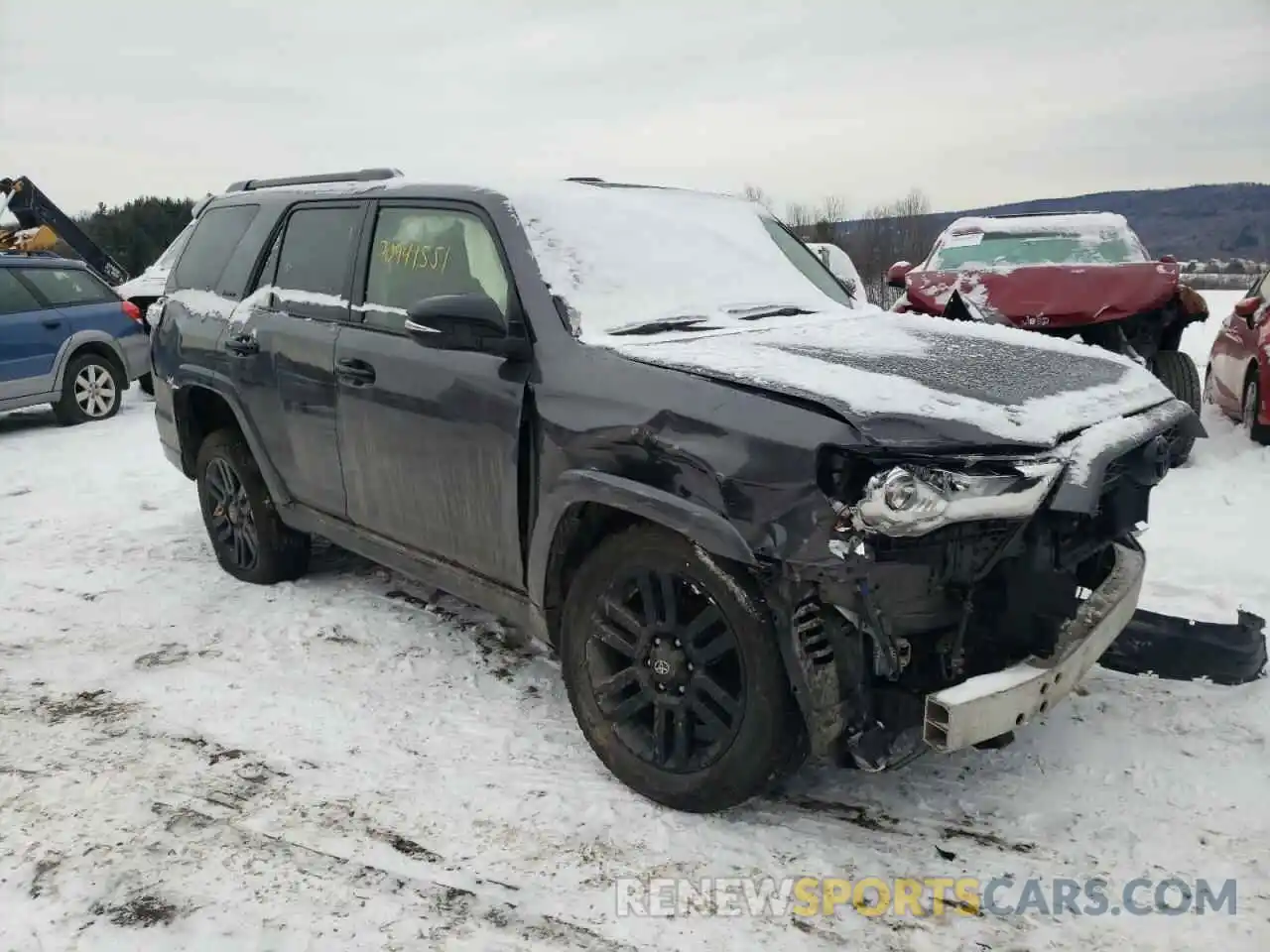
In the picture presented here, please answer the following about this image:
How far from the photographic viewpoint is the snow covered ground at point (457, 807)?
2.35 m

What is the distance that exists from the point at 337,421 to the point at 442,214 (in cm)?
97

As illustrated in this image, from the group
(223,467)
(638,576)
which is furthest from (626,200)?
(223,467)

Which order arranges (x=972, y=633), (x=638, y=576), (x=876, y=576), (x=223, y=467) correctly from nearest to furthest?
(x=876, y=576)
(x=972, y=633)
(x=638, y=576)
(x=223, y=467)

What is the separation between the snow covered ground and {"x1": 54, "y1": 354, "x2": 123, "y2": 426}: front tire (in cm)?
628

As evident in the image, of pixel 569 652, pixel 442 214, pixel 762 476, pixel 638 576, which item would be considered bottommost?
pixel 569 652

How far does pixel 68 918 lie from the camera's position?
239 centimetres

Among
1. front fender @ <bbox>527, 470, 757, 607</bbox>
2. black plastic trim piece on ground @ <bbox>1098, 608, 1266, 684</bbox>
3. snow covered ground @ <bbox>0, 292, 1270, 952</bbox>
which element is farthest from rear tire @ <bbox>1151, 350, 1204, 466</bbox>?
front fender @ <bbox>527, 470, 757, 607</bbox>

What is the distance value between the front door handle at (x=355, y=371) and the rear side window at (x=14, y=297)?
24.7 feet

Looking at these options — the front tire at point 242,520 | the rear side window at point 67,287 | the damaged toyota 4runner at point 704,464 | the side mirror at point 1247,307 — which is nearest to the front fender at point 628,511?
the damaged toyota 4runner at point 704,464

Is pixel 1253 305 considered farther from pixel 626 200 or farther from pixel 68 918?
pixel 68 918

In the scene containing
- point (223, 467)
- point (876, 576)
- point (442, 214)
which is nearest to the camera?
point (876, 576)

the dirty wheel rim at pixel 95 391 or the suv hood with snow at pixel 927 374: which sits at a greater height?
the suv hood with snow at pixel 927 374

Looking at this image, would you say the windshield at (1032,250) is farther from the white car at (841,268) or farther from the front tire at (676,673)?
the front tire at (676,673)

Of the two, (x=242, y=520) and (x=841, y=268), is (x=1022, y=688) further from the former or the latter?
(x=242, y=520)
